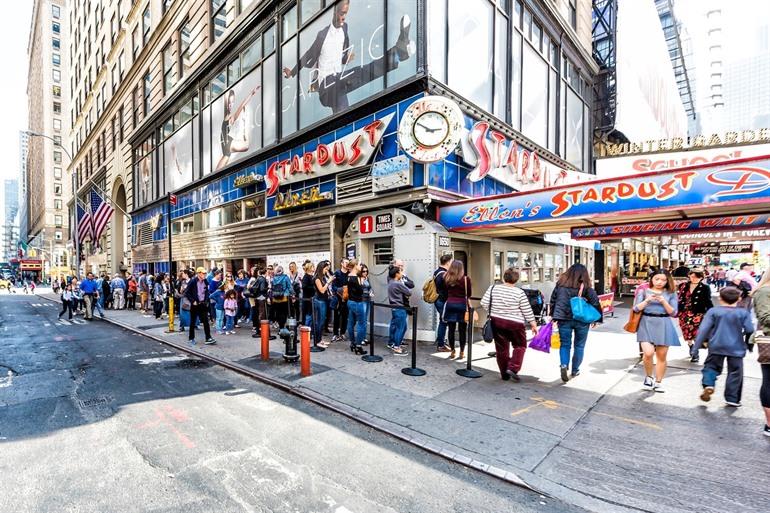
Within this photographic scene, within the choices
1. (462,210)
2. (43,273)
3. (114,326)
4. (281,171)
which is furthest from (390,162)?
(43,273)

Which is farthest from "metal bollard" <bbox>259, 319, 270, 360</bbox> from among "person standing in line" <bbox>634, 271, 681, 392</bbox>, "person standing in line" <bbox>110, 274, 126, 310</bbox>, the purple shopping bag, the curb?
"person standing in line" <bbox>110, 274, 126, 310</bbox>

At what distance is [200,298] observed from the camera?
9281mm

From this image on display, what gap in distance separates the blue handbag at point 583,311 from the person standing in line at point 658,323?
0.59m

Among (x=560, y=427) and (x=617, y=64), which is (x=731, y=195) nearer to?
(x=560, y=427)

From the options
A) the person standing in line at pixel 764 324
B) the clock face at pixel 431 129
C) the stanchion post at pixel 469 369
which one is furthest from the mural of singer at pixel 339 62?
the person standing in line at pixel 764 324

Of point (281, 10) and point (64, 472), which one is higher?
point (281, 10)

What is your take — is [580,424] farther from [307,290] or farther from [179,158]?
[179,158]

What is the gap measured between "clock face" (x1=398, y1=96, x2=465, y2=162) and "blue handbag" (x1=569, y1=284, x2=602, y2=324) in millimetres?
4646

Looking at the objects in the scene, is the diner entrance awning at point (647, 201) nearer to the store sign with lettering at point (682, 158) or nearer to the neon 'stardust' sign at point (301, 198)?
the neon 'stardust' sign at point (301, 198)

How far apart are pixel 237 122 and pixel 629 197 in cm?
1554

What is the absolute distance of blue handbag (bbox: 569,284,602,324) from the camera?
577 centimetres

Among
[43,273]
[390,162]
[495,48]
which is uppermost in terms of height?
[495,48]

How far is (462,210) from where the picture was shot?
9398mm

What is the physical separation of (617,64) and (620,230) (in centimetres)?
1624
